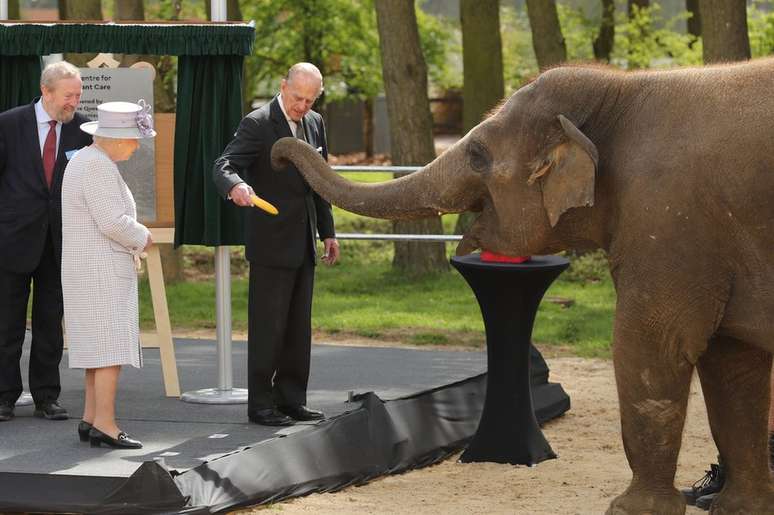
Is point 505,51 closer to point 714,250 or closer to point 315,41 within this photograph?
point 315,41

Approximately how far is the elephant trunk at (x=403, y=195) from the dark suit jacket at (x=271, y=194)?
4.81ft

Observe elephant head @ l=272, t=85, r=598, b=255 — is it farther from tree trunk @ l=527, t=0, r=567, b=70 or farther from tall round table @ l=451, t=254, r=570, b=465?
tree trunk @ l=527, t=0, r=567, b=70

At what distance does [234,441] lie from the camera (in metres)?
Result: 8.16

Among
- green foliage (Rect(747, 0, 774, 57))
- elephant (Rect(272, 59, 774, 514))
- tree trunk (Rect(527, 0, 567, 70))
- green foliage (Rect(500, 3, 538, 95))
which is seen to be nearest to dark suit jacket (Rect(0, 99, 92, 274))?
elephant (Rect(272, 59, 774, 514))

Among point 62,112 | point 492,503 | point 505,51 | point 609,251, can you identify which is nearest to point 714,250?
point 609,251

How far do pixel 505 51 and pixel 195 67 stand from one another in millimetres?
24949

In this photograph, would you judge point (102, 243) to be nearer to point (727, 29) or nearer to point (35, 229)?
point (35, 229)

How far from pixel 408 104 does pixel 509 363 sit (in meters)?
8.81

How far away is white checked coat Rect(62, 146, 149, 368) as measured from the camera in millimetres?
7773

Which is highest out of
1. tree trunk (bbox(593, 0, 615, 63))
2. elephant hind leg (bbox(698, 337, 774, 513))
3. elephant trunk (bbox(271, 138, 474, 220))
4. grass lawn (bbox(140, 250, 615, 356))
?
tree trunk (bbox(593, 0, 615, 63))

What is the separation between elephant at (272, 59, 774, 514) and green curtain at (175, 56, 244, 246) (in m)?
2.48

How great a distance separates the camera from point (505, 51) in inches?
1331

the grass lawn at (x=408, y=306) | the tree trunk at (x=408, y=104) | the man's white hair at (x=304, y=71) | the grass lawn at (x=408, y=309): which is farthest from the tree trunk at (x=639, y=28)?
the man's white hair at (x=304, y=71)

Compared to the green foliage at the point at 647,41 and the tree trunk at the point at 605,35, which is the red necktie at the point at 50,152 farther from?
the tree trunk at the point at 605,35
